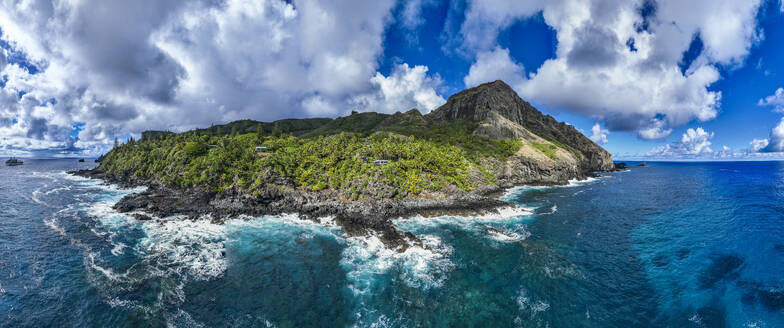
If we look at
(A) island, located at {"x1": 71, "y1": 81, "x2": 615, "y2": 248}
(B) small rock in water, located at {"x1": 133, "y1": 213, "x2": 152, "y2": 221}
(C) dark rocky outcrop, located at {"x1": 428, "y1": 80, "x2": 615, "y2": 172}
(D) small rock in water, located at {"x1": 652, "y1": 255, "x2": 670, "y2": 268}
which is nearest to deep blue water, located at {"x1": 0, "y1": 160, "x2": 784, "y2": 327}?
(D) small rock in water, located at {"x1": 652, "y1": 255, "x2": 670, "y2": 268}

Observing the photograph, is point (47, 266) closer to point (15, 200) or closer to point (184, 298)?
point (184, 298)

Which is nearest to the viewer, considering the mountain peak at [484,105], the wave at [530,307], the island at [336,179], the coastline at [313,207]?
the wave at [530,307]

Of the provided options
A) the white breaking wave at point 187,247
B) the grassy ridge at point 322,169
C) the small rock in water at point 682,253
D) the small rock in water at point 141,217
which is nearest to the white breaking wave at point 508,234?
the small rock in water at point 682,253

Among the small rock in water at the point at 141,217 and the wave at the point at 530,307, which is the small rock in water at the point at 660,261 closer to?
the wave at the point at 530,307

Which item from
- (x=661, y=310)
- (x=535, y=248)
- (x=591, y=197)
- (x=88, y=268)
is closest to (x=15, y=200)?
(x=88, y=268)

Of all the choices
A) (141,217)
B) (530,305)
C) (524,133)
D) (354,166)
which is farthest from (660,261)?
(524,133)

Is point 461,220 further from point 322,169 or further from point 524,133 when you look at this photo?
point 524,133

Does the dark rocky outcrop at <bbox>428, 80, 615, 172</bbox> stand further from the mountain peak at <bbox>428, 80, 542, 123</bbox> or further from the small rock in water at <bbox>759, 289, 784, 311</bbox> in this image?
the small rock in water at <bbox>759, 289, 784, 311</bbox>
